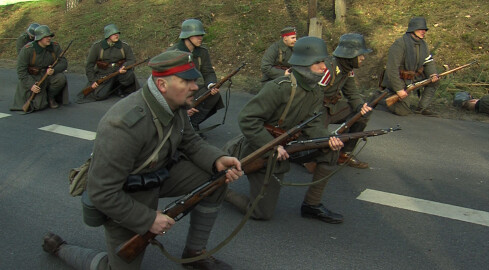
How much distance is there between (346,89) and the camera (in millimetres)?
5711

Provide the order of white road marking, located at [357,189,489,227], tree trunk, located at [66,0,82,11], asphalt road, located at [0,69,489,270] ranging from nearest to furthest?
asphalt road, located at [0,69,489,270]
white road marking, located at [357,189,489,227]
tree trunk, located at [66,0,82,11]

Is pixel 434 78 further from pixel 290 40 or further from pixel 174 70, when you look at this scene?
pixel 174 70

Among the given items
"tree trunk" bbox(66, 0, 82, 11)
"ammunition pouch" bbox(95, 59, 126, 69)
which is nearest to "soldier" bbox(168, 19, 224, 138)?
"ammunition pouch" bbox(95, 59, 126, 69)

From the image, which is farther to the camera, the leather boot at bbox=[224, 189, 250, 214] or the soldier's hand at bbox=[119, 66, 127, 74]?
the soldier's hand at bbox=[119, 66, 127, 74]

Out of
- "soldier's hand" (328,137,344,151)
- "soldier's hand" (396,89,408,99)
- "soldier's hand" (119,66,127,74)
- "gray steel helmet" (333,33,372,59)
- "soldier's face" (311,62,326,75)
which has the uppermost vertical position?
"soldier's face" (311,62,326,75)

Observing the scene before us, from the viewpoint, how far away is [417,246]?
154 inches

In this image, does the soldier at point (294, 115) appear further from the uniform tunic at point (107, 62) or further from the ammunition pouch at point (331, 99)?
the uniform tunic at point (107, 62)

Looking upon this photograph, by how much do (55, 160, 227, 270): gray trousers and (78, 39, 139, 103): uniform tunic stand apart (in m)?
6.45

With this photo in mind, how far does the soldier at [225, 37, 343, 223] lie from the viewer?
13.3 ft

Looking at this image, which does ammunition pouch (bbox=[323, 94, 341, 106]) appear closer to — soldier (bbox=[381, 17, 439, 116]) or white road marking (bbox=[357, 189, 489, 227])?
white road marking (bbox=[357, 189, 489, 227])

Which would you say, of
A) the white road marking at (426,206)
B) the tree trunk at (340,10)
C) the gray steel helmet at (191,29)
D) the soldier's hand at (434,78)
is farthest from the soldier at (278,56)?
the tree trunk at (340,10)

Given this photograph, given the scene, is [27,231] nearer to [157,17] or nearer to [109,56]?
[109,56]

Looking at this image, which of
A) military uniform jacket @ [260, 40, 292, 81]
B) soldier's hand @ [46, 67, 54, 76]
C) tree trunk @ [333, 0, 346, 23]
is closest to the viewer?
military uniform jacket @ [260, 40, 292, 81]

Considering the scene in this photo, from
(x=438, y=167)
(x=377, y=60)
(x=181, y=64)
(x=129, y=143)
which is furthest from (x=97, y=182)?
(x=377, y=60)
